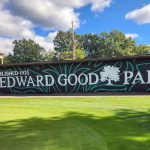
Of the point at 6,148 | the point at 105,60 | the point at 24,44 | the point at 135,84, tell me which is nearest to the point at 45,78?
the point at 105,60

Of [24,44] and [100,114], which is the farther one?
[24,44]

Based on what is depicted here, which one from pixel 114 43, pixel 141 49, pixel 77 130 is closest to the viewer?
pixel 77 130

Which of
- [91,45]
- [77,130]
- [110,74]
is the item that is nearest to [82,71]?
[110,74]

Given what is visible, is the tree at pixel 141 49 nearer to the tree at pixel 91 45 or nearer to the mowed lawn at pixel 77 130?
the tree at pixel 91 45

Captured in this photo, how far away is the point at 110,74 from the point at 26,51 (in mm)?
77491

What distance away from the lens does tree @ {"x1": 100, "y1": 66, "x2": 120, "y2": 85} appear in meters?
22.6

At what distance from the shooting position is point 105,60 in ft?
74.6

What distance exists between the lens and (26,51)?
97500mm

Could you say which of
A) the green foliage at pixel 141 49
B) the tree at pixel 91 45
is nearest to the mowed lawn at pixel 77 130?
the green foliage at pixel 141 49

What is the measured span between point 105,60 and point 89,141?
622 inches

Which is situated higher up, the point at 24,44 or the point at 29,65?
the point at 24,44

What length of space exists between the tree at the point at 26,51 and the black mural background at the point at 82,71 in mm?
69332

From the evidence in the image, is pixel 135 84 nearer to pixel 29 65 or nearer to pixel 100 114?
pixel 29 65

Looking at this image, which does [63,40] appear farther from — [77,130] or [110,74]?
[77,130]
